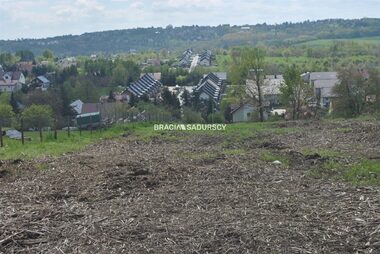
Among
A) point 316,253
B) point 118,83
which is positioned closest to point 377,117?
point 316,253

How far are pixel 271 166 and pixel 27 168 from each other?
234 inches

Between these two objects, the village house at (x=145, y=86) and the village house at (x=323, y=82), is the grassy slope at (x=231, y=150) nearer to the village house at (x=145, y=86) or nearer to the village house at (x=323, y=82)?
the village house at (x=323, y=82)

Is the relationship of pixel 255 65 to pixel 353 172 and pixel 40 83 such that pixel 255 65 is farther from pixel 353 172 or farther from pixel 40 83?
pixel 40 83

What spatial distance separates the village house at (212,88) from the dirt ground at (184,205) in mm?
47516

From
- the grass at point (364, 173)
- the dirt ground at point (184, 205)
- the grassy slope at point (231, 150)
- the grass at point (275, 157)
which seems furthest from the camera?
the grass at point (275, 157)

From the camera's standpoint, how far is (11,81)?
248ft

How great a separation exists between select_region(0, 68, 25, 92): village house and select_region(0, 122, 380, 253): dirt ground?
2594 inches

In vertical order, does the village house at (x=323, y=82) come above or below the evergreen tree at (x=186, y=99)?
above

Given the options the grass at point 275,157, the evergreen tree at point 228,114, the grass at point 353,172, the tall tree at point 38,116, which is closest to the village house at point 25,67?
the tall tree at point 38,116

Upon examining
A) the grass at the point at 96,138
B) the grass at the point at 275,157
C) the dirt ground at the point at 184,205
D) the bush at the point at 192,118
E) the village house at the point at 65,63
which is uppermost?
the village house at the point at 65,63

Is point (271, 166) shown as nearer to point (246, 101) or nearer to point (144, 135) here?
point (144, 135)

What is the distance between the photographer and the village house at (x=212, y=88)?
6269cm

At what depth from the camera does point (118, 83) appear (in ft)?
259

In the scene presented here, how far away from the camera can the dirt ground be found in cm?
605
